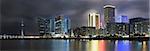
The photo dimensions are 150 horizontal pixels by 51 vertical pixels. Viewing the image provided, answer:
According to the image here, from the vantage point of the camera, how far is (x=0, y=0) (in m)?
5.73

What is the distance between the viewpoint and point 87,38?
178 feet

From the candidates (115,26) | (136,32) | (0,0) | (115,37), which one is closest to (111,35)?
(115,37)

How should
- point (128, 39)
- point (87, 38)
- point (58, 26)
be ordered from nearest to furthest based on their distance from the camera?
point (128, 39) → point (58, 26) → point (87, 38)

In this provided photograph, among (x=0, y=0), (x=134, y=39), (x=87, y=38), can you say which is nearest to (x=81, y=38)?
(x=87, y=38)

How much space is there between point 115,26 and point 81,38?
45.1ft

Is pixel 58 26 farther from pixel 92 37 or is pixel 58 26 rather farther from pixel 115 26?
pixel 115 26

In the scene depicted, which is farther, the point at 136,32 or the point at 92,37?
the point at 92,37

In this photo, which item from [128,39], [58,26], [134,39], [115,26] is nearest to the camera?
[115,26]

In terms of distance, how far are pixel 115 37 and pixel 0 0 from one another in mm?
41136

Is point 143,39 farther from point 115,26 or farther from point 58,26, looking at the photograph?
point 58,26

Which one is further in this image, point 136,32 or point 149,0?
point 136,32

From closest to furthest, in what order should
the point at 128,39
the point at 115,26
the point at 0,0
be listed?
the point at 0,0 < the point at 115,26 < the point at 128,39

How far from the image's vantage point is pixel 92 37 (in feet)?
169

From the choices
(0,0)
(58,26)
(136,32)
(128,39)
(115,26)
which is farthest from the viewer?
(58,26)
